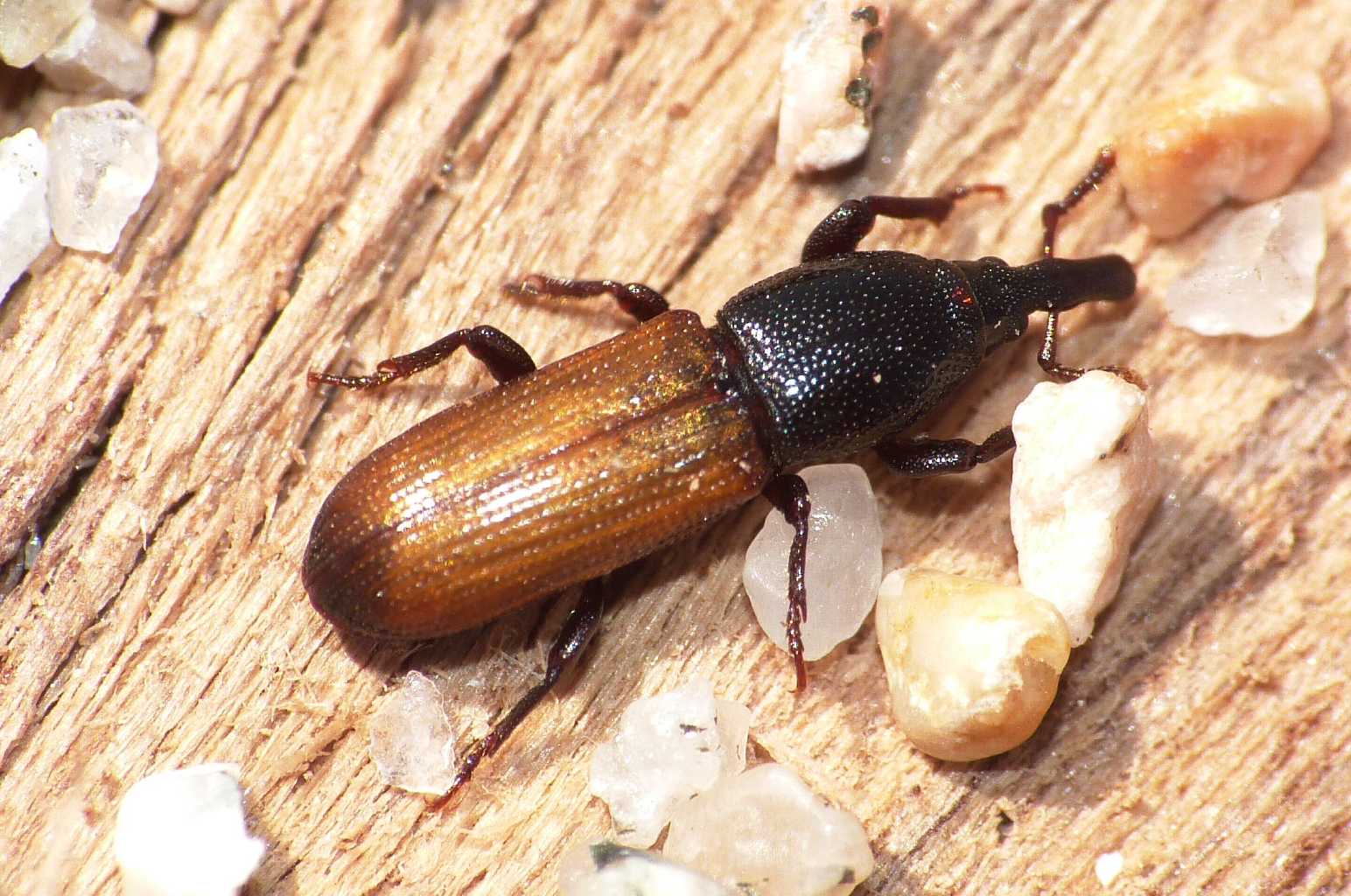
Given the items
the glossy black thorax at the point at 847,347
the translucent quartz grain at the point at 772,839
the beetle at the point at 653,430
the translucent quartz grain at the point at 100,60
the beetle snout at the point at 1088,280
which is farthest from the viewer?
the beetle snout at the point at 1088,280

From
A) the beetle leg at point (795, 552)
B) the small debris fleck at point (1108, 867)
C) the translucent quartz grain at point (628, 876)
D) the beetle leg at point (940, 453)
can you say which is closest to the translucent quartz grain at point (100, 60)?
the beetle leg at point (795, 552)

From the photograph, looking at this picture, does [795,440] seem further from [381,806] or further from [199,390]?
[199,390]

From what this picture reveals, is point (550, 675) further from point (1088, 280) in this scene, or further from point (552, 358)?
point (1088, 280)

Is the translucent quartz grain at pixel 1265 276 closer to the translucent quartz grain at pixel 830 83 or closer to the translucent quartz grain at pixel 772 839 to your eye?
the translucent quartz grain at pixel 830 83

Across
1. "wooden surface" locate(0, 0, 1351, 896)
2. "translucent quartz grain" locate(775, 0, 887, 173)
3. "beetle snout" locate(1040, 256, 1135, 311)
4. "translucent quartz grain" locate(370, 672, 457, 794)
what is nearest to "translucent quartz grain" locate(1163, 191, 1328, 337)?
"wooden surface" locate(0, 0, 1351, 896)

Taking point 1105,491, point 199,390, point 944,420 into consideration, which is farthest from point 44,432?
point 1105,491

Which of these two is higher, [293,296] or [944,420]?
[293,296]
